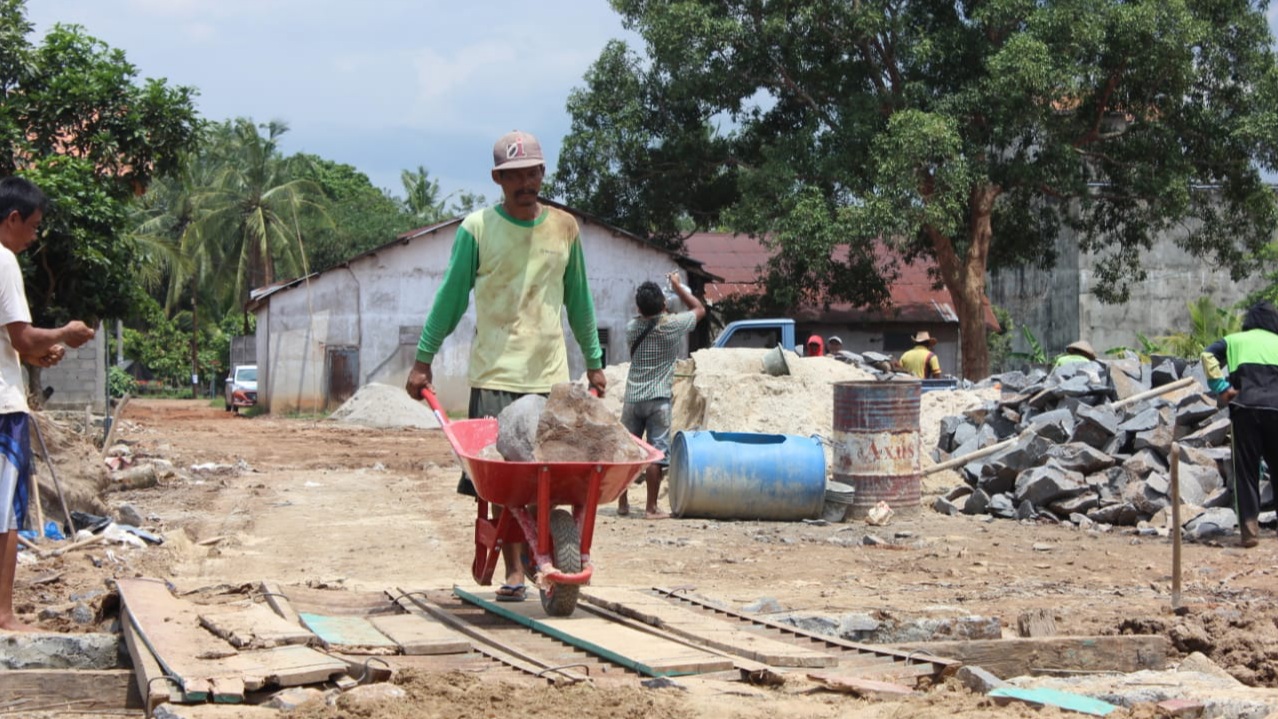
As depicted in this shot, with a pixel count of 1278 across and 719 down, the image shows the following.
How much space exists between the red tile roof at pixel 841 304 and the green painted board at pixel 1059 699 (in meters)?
25.8

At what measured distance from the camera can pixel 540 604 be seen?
5730 mm

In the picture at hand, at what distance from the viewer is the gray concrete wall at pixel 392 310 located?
3180 centimetres

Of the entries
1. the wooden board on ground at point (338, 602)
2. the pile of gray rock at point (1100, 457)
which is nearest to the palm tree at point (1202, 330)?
the pile of gray rock at point (1100, 457)

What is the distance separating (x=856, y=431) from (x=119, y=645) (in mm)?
7094

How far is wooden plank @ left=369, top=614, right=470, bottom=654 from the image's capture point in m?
4.73

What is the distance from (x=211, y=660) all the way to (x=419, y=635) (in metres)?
0.89

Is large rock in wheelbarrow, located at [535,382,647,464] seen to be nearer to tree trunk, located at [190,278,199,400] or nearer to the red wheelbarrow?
the red wheelbarrow

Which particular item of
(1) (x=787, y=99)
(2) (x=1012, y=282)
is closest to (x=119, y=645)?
(1) (x=787, y=99)

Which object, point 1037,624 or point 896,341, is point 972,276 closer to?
point 896,341

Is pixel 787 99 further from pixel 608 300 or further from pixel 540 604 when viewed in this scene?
pixel 540 604

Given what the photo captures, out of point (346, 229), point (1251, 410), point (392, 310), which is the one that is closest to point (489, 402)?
point (1251, 410)

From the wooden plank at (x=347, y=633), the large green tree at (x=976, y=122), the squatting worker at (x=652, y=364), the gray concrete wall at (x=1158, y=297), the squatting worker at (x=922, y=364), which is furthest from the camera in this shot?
the gray concrete wall at (x=1158, y=297)

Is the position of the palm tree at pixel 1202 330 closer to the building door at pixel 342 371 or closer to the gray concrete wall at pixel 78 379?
the building door at pixel 342 371

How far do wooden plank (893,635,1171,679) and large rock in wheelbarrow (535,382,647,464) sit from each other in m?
1.40
